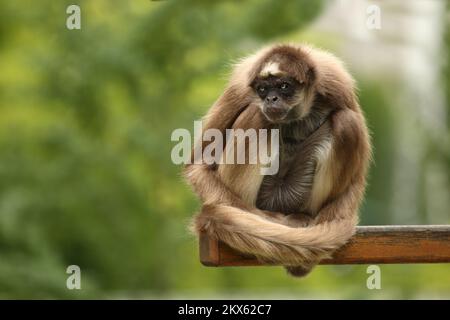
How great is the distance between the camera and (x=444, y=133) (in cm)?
1334

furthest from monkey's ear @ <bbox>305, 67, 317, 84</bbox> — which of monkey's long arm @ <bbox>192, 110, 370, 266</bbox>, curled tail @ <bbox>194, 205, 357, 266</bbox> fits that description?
curled tail @ <bbox>194, 205, 357, 266</bbox>

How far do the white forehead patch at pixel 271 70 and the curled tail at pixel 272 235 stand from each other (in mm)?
899

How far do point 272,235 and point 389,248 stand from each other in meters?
0.74

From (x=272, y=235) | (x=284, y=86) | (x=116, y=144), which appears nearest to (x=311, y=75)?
(x=284, y=86)

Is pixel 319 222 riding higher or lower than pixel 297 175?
lower

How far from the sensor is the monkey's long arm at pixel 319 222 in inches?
217

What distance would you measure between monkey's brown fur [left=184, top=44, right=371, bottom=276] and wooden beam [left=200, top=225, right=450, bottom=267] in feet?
0.28

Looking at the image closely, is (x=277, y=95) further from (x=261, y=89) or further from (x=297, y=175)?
(x=297, y=175)

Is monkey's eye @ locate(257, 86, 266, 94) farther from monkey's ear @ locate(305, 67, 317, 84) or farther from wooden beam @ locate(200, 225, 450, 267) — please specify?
wooden beam @ locate(200, 225, 450, 267)

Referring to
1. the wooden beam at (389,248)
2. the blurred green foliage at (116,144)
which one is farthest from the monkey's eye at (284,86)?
the blurred green foliage at (116,144)

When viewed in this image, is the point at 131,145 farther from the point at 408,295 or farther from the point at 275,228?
the point at 275,228

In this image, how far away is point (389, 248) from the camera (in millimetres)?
5535

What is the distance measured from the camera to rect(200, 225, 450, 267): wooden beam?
5543mm

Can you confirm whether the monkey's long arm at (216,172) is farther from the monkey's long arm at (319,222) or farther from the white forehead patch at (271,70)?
the white forehead patch at (271,70)
